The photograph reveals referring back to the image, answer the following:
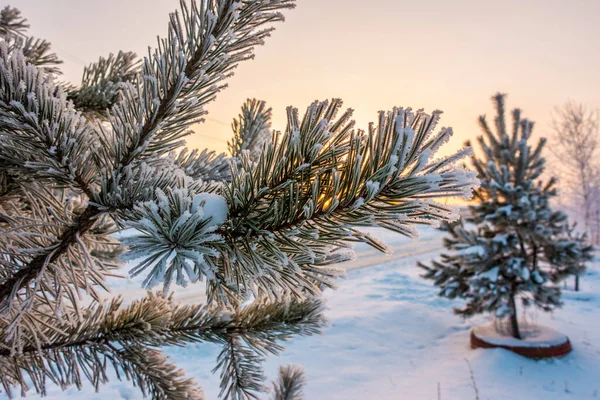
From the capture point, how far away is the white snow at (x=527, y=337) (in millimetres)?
5363

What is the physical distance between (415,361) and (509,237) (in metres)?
2.73

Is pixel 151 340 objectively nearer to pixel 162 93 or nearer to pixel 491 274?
pixel 162 93

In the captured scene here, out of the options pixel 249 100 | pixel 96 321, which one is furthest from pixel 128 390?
pixel 249 100

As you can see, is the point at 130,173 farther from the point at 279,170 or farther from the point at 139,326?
the point at 139,326

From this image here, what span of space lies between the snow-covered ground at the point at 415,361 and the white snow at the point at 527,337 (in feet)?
0.72

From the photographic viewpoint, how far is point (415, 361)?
5348 millimetres

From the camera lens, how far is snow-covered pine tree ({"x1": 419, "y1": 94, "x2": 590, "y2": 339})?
238 inches

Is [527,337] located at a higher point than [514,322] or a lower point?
lower

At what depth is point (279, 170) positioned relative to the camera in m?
0.74

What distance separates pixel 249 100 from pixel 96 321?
3.77 ft

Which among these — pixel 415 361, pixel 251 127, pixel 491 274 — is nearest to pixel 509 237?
pixel 491 274

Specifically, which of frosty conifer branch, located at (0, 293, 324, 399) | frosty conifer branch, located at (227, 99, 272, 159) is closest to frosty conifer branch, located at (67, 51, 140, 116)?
frosty conifer branch, located at (227, 99, 272, 159)

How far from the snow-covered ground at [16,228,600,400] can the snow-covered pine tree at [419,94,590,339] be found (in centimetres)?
89

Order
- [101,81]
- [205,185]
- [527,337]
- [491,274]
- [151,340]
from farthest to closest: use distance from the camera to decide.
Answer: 1. [491,274]
2. [527,337]
3. [101,81]
4. [151,340]
5. [205,185]
